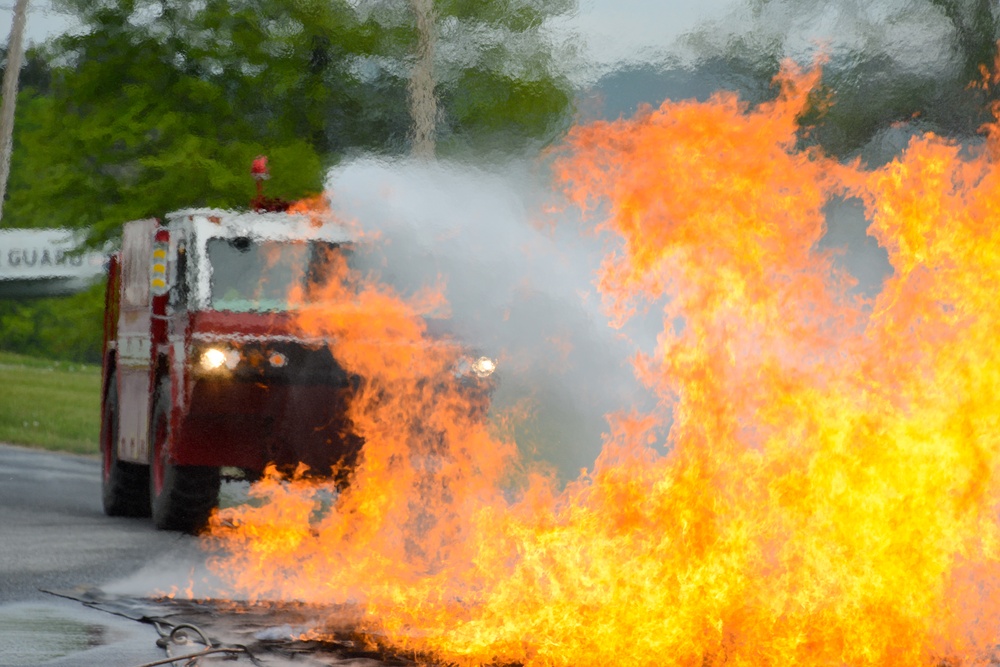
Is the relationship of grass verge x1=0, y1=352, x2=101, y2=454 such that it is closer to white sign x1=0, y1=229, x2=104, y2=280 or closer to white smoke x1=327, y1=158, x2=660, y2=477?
white sign x1=0, y1=229, x2=104, y2=280

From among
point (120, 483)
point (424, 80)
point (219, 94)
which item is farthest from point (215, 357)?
point (219, 94)

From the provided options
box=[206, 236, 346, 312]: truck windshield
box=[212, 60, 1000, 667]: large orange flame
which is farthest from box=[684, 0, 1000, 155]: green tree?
box=[212, 60, 1000, 667]: large orange flame

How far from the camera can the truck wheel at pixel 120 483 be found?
47.8 feet

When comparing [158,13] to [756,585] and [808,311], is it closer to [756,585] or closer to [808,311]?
[808,311]

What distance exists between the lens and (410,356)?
11.5 metres

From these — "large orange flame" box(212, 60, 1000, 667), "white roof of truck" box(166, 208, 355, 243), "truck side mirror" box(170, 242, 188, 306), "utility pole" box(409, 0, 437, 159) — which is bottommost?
"large orange flame" box(212, 60, 1000, 667)

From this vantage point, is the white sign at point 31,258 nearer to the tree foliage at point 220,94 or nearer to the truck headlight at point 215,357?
the tree foliage at point 220,94

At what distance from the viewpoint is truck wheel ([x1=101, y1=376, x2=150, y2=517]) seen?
1458 cm

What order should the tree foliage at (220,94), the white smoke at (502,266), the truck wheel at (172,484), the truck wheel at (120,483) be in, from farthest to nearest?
the tree foliage at (220,94) < the truck wheel at (120,483) < the truck wheel at (172,484) < the white smoke at (502,266)

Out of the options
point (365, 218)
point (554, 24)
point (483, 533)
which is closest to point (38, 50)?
point (554, 24)

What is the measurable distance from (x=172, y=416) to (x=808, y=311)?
513 cm

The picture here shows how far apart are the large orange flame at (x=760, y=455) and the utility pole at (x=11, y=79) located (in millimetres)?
23586

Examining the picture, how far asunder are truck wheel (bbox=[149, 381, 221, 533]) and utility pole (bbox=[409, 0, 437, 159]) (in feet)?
28.8

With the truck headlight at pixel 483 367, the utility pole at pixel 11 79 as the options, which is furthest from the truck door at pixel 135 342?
the utility pole at pixel 11 79
